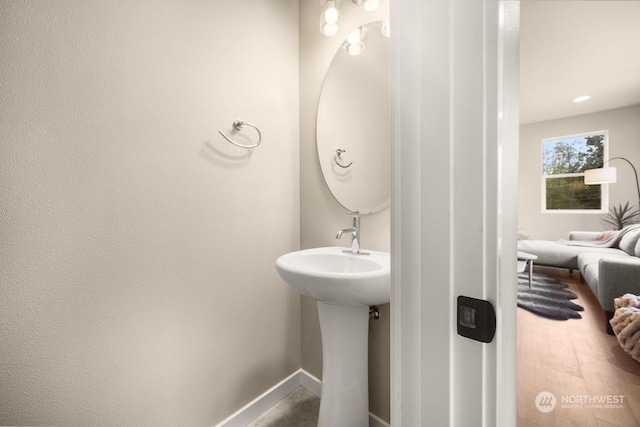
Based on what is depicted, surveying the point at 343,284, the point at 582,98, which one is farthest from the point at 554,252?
the point at 343,284

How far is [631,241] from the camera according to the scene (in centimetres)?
66

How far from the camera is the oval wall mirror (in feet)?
3.63

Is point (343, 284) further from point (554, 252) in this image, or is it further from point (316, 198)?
point (554, 252)

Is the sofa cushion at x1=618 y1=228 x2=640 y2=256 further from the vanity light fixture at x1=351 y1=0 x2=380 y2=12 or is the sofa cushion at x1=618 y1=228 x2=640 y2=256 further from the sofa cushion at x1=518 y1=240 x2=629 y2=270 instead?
the vanity light fixture at x1=351 y1=0 x2=380 y2=12

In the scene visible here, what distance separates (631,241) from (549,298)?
538 millimetres

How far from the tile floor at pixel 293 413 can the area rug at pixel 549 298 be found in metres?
1.13

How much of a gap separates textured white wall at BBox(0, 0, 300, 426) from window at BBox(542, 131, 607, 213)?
44.9 inches

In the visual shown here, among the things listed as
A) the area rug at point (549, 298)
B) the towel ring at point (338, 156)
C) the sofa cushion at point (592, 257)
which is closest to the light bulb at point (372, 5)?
the towel ring at point (338, 156)

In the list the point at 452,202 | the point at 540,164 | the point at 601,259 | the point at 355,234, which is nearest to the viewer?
the point at 452,202

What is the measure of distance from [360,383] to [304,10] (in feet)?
6.25

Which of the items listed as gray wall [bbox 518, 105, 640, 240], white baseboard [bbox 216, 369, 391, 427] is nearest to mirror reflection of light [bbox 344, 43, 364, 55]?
gray wall [bbox 518, 105, 640, 240]

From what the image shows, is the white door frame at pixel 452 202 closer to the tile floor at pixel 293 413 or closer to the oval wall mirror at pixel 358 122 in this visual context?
the oval wall mirror at pixel 358 122

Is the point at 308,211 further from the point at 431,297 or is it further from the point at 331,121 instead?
the point at 431,297

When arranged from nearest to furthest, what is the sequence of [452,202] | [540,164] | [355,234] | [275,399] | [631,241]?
[452,202] → [631,241] → [540,164] → [355,234] → [275,399]
